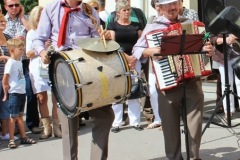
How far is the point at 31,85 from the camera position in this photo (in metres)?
6.68

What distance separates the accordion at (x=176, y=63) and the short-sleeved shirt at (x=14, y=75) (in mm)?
2174

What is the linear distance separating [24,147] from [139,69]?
6.54 feet

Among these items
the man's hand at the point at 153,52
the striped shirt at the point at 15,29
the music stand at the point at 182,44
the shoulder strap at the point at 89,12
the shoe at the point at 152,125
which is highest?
the shoulder strap at the point at 89,12

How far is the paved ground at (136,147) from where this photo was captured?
5309 mm

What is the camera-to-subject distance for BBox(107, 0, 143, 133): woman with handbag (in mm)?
6641

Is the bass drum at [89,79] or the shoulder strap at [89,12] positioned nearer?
the bass drum at [89,79]

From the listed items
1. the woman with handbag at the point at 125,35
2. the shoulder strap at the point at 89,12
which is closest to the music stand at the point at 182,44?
the shoulder strap at the point at 89,12

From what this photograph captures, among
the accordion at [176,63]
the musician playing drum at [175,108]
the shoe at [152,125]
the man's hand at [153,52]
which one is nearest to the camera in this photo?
the man's hand at [153,52]

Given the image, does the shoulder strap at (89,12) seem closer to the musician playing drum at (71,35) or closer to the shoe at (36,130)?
the musician playing drum at (71,35)

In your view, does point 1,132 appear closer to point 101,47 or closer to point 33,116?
point 33,116

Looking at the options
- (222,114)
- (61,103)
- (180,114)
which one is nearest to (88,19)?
(61,103)

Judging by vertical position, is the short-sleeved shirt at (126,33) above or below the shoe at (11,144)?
above

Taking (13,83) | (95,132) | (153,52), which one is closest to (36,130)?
(13,83)

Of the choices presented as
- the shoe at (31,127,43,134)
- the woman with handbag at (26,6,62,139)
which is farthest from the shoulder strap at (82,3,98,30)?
the shoe at (31,127,43,134)
